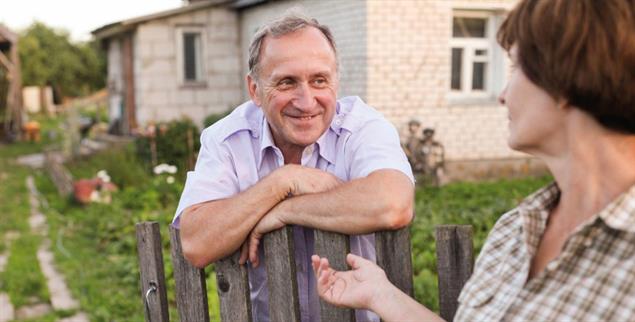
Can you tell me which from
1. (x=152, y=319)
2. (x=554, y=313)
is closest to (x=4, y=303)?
(x=152, y=319)

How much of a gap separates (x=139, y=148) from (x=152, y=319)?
29.0 ft

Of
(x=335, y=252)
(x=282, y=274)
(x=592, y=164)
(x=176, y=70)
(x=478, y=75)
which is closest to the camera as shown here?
(x=592, y=164)

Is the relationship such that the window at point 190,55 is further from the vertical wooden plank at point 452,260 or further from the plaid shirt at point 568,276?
the plaid shirt at point 568,276

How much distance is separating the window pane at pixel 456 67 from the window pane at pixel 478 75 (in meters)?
0.27

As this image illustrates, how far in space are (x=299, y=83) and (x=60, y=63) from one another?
1345 inches

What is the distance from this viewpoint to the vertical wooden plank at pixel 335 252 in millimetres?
1784

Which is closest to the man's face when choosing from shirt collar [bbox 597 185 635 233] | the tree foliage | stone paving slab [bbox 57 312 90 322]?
shirt collar [bbox 597 185 635 233]

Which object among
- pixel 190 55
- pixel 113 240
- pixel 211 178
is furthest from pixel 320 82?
pixel 190 55

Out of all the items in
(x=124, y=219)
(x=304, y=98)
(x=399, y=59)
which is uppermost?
(x=399, y=59)

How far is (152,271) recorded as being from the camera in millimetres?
2260

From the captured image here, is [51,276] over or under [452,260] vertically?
under

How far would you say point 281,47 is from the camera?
2.01 metres

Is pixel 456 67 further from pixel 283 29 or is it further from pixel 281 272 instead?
pixel 281 272

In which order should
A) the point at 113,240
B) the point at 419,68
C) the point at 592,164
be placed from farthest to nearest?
the point at 419,68
the point at 113,240
the point at 592,164
